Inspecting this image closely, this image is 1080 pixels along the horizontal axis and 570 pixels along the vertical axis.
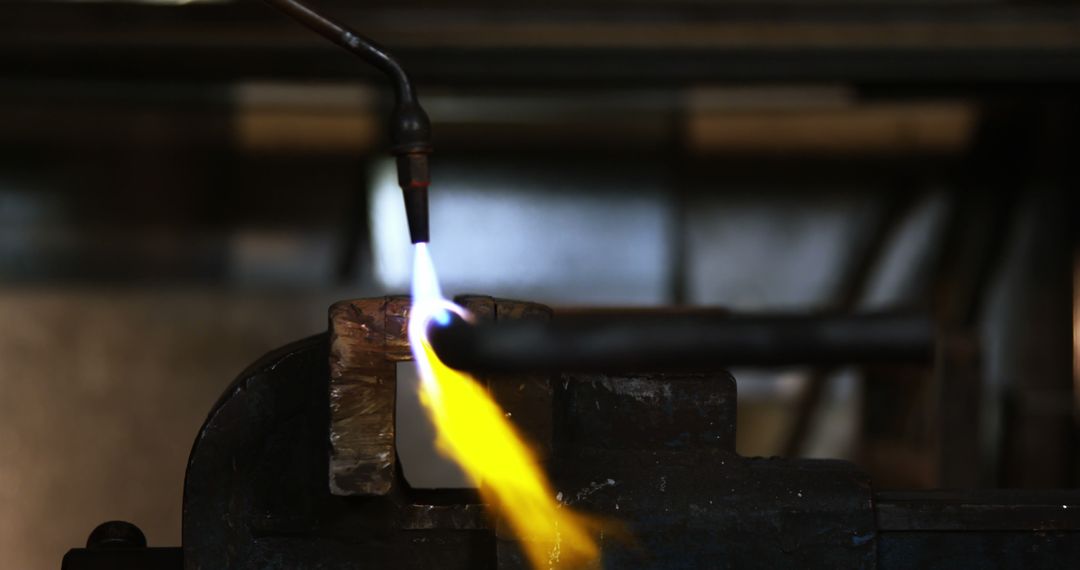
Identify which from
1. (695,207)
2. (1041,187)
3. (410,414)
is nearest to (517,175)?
(695,207)

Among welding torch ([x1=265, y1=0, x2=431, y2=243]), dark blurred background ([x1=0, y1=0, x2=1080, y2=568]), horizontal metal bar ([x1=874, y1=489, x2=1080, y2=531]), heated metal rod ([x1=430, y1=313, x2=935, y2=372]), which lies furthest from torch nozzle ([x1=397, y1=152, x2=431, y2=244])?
dark blurred background ([x1=0, y1=0, x2=1080, y2=568])

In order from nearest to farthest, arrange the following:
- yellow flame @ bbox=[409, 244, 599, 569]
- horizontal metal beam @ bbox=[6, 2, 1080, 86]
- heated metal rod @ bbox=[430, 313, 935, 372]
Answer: heated metal rod @ bbox=[430, 313, 935, 372] → yellow flame @ bbox=[409, 244, 599, 569] → horizontal metal beam @ bbox=[6, 2, 1080, 86]

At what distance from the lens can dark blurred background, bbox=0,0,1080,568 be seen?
218cm

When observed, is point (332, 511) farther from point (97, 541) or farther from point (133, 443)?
point (133, 443)

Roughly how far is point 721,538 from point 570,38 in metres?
1.48

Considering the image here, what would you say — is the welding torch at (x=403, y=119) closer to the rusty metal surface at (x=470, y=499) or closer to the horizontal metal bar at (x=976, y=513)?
the rusty metal surface at (x=470, y=499)

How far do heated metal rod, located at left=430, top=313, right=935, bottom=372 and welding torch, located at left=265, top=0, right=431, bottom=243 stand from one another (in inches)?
14.5

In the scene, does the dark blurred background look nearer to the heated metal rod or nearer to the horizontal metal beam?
the horizontal metal beam

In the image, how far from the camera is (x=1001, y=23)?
7.27 ft

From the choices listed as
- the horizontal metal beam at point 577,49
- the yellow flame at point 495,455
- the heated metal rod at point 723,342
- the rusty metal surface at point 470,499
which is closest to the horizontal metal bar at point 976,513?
the rusty metal surface at point 470,499

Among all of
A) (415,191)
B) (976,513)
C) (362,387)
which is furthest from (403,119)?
(976,513)

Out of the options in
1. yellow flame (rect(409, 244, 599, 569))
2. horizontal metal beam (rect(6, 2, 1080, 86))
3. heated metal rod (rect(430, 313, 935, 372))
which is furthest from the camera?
horizontal metal beam (rect(6, 2, 1080, 86))

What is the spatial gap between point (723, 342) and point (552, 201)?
2.22 meters

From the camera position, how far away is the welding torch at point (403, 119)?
979 millimetres
